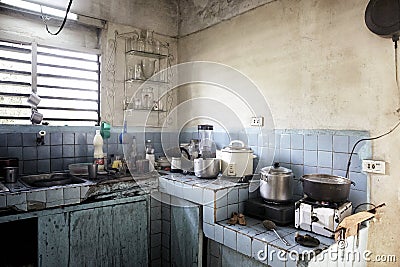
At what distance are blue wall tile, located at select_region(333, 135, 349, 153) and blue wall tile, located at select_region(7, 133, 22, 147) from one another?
231 centimetres

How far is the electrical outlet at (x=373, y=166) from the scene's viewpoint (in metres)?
1.67

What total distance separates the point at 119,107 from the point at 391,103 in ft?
7.23

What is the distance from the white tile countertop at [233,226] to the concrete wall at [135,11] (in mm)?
1606

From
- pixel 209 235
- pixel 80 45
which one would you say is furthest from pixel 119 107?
pixel 209 235

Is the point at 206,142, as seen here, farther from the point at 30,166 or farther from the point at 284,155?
the point at 30,166

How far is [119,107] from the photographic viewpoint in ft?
9.07

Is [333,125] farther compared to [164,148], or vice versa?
[164,148]

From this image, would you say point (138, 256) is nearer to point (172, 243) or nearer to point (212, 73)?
point (172, 243)

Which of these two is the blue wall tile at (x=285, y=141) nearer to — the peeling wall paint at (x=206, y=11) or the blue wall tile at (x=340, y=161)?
the blue wall tile at (x=340, y=161)

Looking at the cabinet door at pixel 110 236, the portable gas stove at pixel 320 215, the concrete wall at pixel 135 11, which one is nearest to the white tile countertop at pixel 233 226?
the portable gas stove at pixel 320 215

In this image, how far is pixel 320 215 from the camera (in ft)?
5.14

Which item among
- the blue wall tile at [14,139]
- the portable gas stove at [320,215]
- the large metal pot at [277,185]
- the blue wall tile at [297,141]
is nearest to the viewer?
the portable gas stove at [320,215]

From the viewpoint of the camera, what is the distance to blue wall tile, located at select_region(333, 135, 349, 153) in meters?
1.81

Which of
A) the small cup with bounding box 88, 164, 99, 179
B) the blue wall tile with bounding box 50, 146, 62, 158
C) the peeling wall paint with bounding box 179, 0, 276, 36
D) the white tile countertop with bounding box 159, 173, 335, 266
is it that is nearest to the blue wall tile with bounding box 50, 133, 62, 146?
the blue wall tile with bounding box 50, 146, 62, 158
